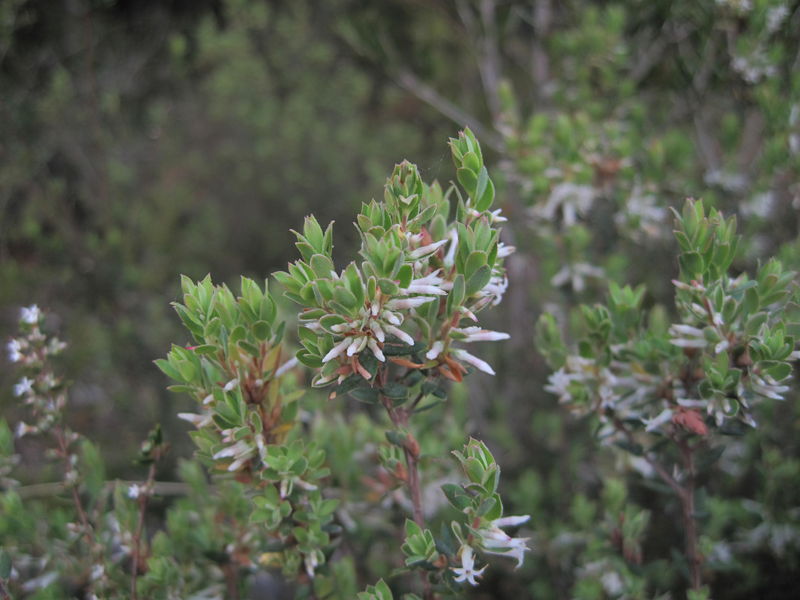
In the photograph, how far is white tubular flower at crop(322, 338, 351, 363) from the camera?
1.29m

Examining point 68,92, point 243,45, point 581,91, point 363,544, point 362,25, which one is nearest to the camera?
point 363,544

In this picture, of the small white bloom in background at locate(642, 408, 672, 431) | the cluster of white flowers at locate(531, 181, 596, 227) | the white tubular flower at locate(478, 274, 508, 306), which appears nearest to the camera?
the white tubular flower at locate(478, 274, 508, 306)

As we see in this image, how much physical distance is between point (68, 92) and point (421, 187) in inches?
138

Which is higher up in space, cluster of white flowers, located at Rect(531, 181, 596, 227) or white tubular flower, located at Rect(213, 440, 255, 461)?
cluster of white flowers, located at Rect(531, 181, 596, 227)

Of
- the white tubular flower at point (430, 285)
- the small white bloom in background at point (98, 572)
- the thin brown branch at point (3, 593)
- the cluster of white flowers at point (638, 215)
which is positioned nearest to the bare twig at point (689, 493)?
the white tubular flower at point (430, 285)

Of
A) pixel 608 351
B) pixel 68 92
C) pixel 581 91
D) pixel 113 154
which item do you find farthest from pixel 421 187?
pixel 113 154

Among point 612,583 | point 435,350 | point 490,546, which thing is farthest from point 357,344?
point 612,583

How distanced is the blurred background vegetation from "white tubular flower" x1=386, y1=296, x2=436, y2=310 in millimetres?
681

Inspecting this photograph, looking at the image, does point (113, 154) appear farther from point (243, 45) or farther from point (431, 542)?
point (431, 542)

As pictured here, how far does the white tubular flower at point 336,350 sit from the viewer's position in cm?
129

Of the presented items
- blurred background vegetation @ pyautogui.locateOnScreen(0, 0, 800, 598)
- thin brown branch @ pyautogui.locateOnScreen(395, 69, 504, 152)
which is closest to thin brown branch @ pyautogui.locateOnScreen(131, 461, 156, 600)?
blurred background vegetation @ pyautogui.locateOnScreen(0, 0, 800, 598)

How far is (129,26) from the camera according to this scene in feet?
16.0

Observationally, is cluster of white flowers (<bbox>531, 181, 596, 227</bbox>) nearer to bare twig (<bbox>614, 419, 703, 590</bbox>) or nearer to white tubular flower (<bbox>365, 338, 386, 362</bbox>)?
bare twig (<bbox>614, 419, 703, 590</bbox>)

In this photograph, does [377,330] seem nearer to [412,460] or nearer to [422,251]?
[422,251]
